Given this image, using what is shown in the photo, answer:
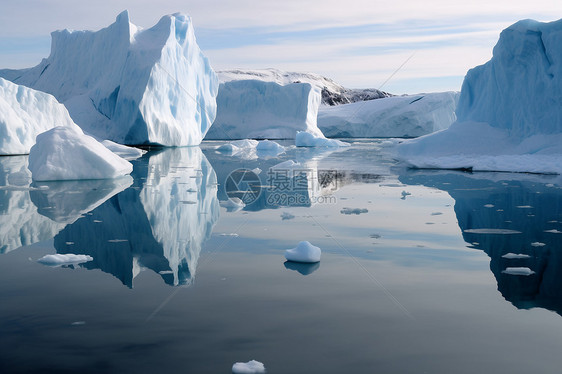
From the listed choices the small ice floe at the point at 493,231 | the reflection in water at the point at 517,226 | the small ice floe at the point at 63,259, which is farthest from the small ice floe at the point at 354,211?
the small ice floe at the point at 63,259

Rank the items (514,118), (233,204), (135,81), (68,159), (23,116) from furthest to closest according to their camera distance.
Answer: (135,81), (23,116), (514,118), (68,159), (233,204)

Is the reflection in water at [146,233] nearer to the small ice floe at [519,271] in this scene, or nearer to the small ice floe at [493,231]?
the small ice floe at [519,271]

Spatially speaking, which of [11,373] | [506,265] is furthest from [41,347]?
[506,265]

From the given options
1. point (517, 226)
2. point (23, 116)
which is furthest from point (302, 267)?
point (23, 116)

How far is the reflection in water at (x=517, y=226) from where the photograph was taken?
10.8ft

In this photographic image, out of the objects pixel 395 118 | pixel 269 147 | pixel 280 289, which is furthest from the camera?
pixel 395 118

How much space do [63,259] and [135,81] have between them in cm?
1855

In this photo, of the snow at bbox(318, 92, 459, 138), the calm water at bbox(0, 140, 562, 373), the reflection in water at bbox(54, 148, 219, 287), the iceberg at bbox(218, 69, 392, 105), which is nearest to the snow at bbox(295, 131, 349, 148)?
the snow at bbox(318, 92, 459, 138)

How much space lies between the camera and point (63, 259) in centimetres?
393

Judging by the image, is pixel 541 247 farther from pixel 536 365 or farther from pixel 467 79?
pixel 467 79

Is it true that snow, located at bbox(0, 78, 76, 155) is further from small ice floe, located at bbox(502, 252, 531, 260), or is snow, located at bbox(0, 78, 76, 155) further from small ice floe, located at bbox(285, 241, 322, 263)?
small ice floe, located at bbox(502, 252, 531, 260)

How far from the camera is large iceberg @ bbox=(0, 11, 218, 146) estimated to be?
21.6m

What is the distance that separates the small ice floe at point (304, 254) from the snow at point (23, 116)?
14.4 metres

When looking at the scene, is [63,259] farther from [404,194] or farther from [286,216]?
[404,194]
